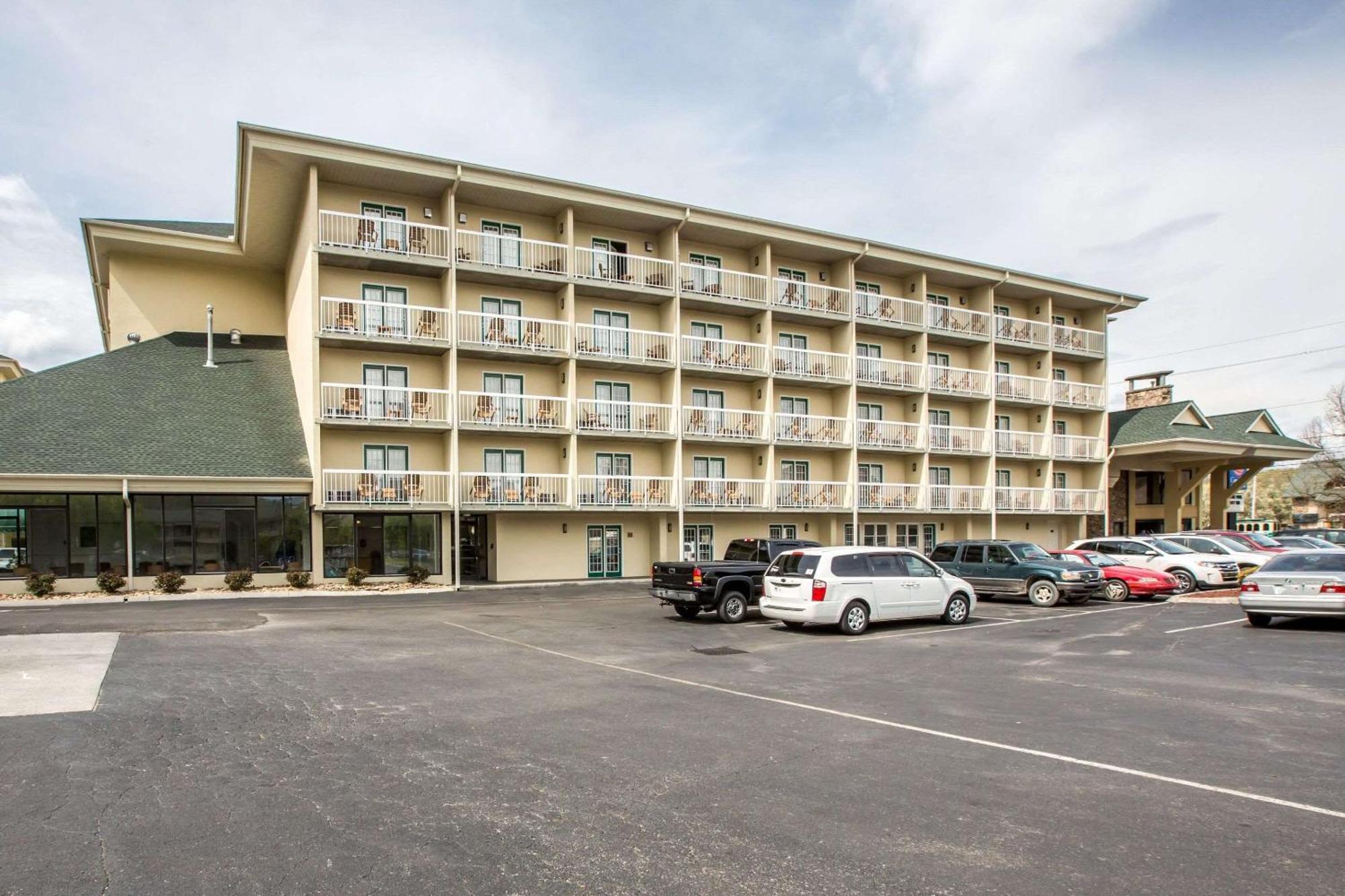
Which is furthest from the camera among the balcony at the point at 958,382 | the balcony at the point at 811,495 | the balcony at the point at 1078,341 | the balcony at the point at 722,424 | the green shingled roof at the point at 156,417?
the balcony at the point at 1078,341

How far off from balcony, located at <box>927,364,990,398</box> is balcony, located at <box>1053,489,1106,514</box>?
6177 millimetres

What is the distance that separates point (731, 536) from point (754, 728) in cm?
2358

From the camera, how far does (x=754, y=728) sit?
7.98 metres

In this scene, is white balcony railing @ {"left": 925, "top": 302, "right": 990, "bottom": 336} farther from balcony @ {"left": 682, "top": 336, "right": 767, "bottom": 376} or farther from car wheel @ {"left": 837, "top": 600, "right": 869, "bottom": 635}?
car wheel @ {"left": 837, "top": 600, "right": 869, "bottom": 635}

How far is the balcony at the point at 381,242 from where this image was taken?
80.9 feet

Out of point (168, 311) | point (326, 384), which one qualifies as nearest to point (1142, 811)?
point (326, 384)

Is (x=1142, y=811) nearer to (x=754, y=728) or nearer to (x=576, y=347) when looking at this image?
(x=754, y=728)

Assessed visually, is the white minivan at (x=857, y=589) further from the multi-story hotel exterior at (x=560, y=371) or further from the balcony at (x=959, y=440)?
the balcony at (x=959, y=440)

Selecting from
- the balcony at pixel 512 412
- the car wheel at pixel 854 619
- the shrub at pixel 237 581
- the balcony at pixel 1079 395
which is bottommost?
the shrub at pixel 237 581

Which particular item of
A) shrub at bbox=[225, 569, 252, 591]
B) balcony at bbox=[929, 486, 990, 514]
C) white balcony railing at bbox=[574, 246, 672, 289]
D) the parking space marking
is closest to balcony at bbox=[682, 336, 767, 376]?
white balcony railing at bbox=[574, 246, 672, 289]

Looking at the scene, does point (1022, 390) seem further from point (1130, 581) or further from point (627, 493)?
point (627, 493)

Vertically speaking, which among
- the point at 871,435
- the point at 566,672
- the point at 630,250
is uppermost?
the point at 630,250

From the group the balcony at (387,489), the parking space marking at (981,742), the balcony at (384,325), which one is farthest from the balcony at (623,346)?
the parking space marking at (981,742)

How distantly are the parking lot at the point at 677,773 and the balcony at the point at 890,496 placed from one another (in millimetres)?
19998
